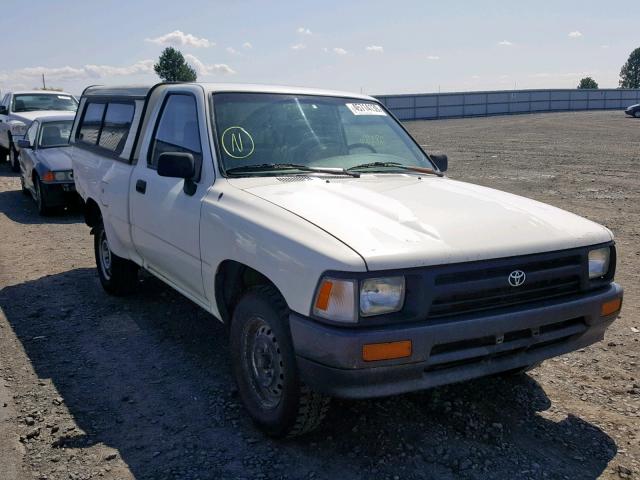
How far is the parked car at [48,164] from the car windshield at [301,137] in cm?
680

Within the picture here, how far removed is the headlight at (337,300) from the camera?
2789 mm

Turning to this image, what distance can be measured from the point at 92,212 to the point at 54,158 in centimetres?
489

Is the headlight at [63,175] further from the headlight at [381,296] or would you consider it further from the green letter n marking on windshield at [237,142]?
the headlight at [381,296]

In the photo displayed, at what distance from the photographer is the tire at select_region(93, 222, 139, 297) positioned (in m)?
5.80

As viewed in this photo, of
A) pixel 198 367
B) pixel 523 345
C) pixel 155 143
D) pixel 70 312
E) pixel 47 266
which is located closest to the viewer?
pixel 523 345

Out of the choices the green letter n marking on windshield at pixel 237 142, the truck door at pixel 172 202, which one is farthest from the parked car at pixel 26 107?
the green letter n marking on windshield at pixel 237 142

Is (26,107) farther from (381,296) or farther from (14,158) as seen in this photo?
(381,296)

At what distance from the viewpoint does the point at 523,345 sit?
3.14 m

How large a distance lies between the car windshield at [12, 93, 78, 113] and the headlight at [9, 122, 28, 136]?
1.81 metres

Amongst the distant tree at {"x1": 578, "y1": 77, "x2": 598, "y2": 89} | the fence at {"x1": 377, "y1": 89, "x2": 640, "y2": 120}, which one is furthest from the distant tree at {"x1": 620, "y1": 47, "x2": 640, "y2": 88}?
the fence at {"x1": 377, "y1": 89, "x2": 640, "y2": 120}

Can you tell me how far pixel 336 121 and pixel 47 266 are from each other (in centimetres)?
434

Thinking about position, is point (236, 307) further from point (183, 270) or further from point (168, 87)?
point (168, 87)

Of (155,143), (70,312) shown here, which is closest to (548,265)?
(155,143)

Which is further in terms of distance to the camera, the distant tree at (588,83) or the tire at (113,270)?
the distant tree at (588,83)
